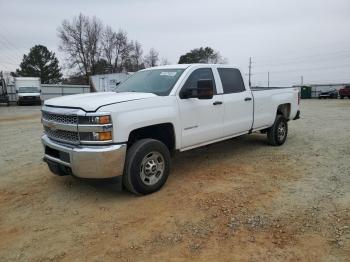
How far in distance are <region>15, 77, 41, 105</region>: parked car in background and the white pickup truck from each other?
28551 millimetres

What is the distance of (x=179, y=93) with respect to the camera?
559cm

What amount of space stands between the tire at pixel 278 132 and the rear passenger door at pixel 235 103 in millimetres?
1179

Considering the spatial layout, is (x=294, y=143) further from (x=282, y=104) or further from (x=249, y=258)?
(x=249, y=258)

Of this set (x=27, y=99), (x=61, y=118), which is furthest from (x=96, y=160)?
(x=27, y=99)

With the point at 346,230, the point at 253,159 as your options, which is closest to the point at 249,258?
the point at 346,230

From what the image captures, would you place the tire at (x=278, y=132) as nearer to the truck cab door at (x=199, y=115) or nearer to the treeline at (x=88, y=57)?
the truck cab door at (x=199, y=115)

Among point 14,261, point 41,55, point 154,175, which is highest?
point 41,55

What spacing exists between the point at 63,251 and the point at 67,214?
37.8 inches

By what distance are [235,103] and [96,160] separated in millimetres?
3125

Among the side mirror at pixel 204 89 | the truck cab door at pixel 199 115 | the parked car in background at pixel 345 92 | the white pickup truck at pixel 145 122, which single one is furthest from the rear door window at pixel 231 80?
the parked car in background at pixel 345 92

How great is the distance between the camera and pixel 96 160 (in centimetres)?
458

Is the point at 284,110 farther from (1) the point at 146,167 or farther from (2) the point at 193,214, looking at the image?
(2) the point at 193,214

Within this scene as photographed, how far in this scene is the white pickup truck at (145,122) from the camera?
15.2 feet

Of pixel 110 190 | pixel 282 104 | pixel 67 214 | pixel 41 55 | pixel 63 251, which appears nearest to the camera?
pixel 63 251
